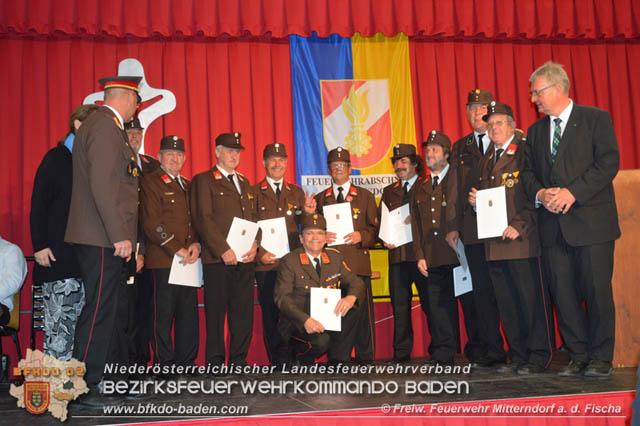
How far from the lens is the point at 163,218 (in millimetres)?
4969

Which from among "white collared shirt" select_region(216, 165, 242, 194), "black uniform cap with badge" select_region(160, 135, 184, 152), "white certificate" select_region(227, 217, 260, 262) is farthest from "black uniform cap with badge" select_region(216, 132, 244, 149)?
"white certificate" select_region(227, 217, 260, 262)

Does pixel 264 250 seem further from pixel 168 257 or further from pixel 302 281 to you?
pixel 168 257

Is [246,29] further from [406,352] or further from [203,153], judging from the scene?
[406,352]

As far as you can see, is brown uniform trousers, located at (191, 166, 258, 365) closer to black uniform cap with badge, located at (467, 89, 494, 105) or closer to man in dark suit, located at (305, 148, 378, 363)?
man in dark suit, located at (305, 148, 378, 363)

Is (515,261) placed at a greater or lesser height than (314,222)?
lesser

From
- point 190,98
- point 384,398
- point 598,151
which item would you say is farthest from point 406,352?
point 190,98

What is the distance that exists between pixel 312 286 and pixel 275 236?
662 millimetres

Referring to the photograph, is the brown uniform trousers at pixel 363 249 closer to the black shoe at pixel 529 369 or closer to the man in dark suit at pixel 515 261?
the man in dark suit at pixel 515 261

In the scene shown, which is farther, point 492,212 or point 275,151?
point 275,151

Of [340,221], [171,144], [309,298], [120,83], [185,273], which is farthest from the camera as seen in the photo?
[340,221]

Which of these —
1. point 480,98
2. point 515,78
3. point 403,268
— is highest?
point 515,78

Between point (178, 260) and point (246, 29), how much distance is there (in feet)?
9.42

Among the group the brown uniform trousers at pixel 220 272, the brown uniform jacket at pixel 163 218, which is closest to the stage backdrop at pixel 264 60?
the brown uniform trousers at pixel 220 272

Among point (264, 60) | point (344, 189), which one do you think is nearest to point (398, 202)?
point (344, 189)
